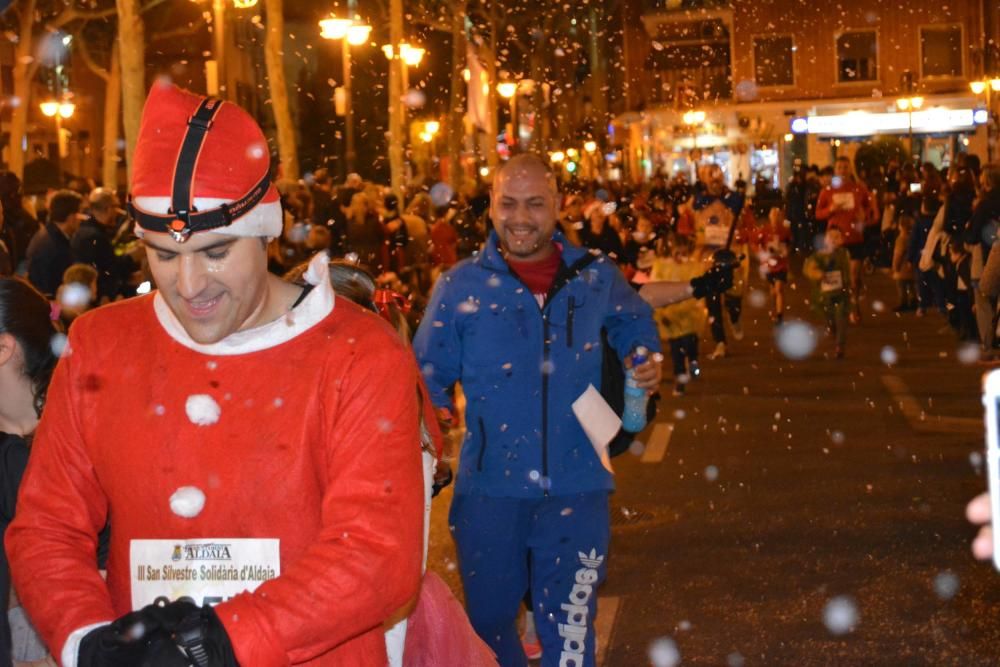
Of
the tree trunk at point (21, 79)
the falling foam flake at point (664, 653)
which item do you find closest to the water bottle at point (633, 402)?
the falling foam flake at point (664, 653)

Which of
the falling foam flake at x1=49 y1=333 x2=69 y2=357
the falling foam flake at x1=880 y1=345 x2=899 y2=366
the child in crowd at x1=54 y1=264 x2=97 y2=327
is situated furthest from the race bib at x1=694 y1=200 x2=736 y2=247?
the falling foam flake at x1=49 y1=333 x2=69 y2=357

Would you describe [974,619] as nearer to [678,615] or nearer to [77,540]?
[678,615]

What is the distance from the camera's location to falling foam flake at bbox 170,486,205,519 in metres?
2.81

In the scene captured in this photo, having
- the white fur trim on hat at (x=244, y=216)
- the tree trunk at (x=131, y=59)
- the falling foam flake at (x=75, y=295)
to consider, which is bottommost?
the falling foam flake at (x=75, y=295)

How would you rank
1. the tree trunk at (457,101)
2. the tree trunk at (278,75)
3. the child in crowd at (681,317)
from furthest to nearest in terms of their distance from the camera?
the tree trunk at (457,101) → the tree trunk at (278,75) → the child in crowd at (681,317)

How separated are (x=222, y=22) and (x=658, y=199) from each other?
9125 millimetres

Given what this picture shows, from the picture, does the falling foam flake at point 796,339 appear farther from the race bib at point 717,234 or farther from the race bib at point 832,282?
the race bib at point 717,234

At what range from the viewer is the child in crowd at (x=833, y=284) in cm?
1786

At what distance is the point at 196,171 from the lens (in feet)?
9.10

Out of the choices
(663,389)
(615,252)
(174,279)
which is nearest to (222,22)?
(615,252)

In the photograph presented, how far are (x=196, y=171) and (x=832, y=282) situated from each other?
15.9 meters

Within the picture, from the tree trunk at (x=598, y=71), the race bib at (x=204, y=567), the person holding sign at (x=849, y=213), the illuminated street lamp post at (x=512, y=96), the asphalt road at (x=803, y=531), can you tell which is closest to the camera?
the race bib at (x=204, y=567)

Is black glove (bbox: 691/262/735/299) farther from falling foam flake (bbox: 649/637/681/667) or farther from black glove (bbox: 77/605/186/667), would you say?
black glove (bbox: 77/605/186/667)

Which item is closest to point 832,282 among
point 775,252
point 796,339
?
point 796,339
